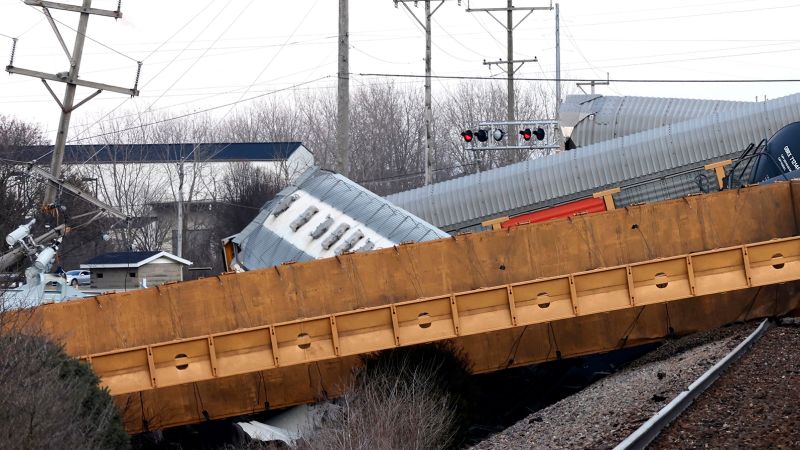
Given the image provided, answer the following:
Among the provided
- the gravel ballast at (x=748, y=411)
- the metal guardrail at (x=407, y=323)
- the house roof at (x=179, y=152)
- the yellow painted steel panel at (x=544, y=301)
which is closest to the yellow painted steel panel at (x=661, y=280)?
the metal guardrail at (x=407, y=323)

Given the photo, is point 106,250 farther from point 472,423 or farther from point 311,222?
point 472,423

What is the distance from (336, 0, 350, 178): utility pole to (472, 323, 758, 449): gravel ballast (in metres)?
12.3

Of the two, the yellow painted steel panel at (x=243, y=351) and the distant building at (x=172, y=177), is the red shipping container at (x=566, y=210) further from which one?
the distant building at (x=172, y=177)

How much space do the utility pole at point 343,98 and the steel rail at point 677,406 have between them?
48.3 ft

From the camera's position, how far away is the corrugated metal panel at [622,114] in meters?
35.8

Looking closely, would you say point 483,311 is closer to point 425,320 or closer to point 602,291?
point 425,320

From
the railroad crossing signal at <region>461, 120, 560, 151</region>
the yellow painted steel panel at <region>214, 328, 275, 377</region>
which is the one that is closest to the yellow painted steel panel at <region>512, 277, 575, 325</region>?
the yellow painted steel panel at <region>214, 328, 275, 377</region>

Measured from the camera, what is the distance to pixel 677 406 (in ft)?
31.1

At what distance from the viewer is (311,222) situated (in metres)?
25.4

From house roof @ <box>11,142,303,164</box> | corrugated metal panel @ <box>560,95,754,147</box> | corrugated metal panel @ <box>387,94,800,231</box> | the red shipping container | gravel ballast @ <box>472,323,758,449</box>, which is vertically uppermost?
house roof @ <box>11,142,303,164</box>

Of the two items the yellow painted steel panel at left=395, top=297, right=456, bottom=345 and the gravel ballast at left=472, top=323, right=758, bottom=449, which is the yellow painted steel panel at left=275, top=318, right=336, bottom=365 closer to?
the yellow painted steel panel at left=395, top=297, right=456, bottom=345

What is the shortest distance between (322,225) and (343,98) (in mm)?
3887

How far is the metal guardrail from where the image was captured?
1652cm

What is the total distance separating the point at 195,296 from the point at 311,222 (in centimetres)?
763
